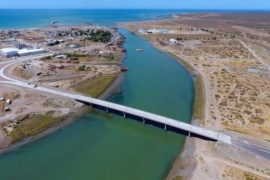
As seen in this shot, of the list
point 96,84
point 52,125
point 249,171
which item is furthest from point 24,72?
point 249,171

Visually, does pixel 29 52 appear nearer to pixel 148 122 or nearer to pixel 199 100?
pixel 148 122

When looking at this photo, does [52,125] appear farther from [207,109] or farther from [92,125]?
[207,109]

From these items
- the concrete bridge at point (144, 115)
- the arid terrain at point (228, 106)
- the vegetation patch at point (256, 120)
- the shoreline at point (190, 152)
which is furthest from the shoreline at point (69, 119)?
the vegetation patch at point (256, 120)

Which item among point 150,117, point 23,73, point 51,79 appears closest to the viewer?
point 150,117

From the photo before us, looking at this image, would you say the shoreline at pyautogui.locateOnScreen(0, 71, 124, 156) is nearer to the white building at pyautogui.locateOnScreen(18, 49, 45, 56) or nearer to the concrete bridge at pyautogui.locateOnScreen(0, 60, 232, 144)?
the concrete bridge at pyautogui.locateOnScreen(0, 60, 232, 144)

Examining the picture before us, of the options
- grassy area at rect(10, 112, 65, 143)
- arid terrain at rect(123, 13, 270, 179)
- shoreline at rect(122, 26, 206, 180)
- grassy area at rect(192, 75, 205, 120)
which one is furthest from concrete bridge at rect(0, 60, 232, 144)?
grassy area at rect(10, 112, 65, 143)

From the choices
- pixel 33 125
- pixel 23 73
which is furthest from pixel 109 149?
pixel 23 73

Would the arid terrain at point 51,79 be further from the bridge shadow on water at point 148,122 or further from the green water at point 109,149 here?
the bridge shadow on water at point 148,122

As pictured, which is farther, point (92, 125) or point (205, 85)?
point (205, 85)
